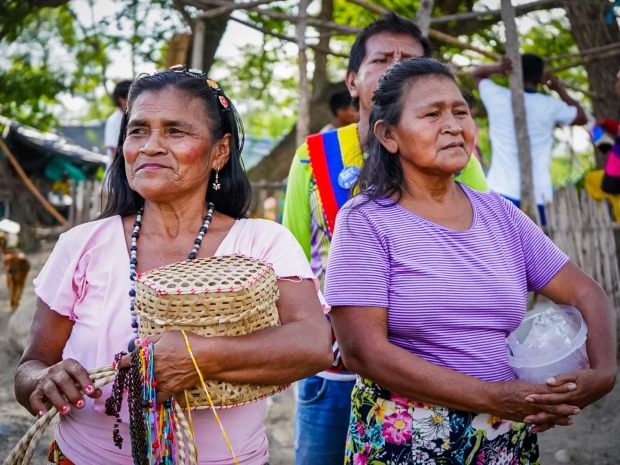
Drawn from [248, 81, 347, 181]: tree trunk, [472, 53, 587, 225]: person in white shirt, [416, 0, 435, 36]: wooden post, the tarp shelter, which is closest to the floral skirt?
[472, 53, 587, 225]: person in white shirt

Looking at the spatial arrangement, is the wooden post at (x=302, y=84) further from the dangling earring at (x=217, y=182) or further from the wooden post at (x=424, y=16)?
the dangling earring at (x=217, y=182)

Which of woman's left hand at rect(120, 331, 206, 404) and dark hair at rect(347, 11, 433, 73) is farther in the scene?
dark hair at rect(347, 11, 433, 73)

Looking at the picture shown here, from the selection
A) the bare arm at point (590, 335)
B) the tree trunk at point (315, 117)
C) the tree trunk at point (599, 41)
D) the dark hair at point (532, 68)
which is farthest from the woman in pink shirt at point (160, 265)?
the tree trunk at point (315, 117)

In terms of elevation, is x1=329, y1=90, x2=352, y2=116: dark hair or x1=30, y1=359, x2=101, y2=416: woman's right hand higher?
x1=329, y1=90, x2=352, y2=116: dark hair

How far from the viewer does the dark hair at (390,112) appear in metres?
2.29

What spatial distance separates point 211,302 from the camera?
5.42 ft

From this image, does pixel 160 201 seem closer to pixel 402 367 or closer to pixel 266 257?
pixel 266 257

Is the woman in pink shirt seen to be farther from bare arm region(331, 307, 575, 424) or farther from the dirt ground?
the dirt ground

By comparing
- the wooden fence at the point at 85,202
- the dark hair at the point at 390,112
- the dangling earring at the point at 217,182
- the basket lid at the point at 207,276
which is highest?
the dark hair at the point at 390,112

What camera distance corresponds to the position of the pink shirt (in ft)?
6.23

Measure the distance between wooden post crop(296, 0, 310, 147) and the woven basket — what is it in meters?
3.30

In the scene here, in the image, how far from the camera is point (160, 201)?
211 cm

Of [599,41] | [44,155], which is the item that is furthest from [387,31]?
[44,155]

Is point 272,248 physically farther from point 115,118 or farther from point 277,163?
point 277,163
